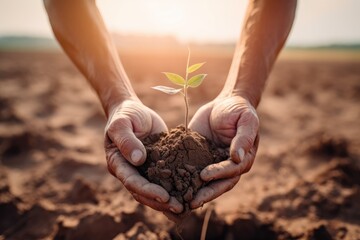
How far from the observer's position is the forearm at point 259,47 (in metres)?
2.08

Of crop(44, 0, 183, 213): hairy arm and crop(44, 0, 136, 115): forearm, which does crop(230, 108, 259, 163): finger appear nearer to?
crop(44, 0, 183, 213): hairy arm

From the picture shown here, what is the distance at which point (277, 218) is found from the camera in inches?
97.2

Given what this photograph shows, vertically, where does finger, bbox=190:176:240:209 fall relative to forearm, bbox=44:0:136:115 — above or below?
below

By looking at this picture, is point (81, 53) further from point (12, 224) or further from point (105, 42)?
point (12, 224)

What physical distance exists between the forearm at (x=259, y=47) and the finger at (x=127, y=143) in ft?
2.43

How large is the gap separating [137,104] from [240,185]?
162 cm

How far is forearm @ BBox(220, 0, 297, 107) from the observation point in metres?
2.08

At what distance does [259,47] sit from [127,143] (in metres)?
1.08

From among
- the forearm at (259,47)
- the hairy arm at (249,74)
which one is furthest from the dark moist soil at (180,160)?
the forearm at (259,47)

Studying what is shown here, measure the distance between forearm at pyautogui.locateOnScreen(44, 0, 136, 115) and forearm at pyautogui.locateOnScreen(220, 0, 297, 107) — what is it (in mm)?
702

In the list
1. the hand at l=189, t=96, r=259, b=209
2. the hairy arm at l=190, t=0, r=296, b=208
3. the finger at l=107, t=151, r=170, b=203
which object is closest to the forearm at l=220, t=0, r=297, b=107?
the hairy arm at l=190, t=0, r=296, b=208

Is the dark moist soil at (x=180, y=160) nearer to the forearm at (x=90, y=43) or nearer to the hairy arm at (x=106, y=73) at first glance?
the hairy arm at (x=106, y=73)

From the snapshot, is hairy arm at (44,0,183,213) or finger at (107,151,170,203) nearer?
finger at (107,151,170,203)

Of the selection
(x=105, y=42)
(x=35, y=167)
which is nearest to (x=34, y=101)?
(x=35, y=167)
